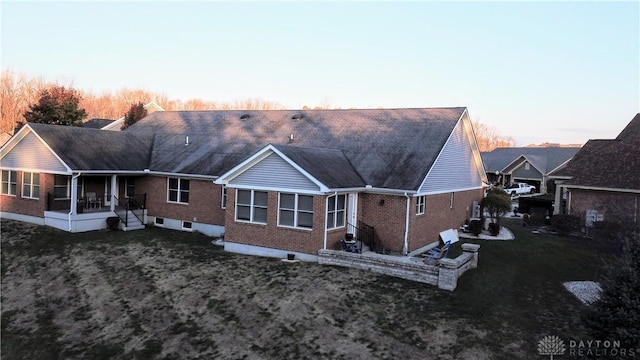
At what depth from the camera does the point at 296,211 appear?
1767 cm

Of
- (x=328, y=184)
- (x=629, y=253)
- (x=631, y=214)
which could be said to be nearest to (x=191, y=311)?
(x=328, y=184)

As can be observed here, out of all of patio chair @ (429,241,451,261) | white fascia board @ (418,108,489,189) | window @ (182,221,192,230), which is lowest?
window @ (182,221,192,230)

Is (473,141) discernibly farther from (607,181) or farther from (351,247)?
(351,247)

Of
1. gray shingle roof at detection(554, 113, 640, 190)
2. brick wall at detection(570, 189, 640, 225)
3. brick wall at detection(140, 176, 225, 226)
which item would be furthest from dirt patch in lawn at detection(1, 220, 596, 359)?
gray shingle roof at detection(554, 113, 640, 190)

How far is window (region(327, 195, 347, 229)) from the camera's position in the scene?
17625 millimetres

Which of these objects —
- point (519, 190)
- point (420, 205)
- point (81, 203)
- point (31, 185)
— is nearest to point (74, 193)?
point (81, 203)

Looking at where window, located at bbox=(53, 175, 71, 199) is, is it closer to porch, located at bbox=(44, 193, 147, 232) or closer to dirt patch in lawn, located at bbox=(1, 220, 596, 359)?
porch, located at bbox=(44, 193, 147, 232)

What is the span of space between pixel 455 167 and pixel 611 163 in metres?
11.2

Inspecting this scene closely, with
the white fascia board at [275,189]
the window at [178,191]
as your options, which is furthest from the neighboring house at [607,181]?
the window at [178,191]

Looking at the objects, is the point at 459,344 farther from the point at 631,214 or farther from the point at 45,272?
the point at 631,214

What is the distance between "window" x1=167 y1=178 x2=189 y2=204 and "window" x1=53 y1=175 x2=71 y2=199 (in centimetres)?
496

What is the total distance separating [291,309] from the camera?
525 inches

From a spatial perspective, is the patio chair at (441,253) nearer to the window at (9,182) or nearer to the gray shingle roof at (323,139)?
the gray shingle roof at (323,139)

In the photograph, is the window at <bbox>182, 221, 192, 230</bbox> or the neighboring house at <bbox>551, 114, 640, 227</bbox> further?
the neighboring house at <bbox>551, 114, 640, 227</bbox>
